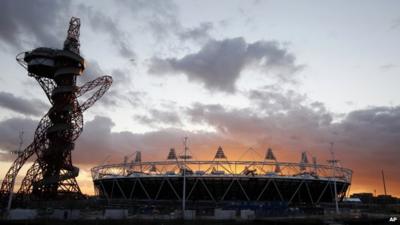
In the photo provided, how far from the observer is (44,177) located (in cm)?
6756

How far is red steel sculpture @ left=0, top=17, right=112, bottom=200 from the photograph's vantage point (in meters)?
67.5

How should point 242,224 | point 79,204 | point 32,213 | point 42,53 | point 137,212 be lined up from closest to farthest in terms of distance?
point 242,224, point 32,213, point 137,212, point 79,204, point 42,53

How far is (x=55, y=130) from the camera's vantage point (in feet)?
219

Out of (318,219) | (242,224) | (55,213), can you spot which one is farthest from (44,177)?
(318,219)

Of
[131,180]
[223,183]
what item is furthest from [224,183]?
[131,180]

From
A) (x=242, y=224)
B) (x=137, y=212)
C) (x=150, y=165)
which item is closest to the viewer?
(x=242, y=224)

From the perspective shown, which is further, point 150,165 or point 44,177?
point 150,165

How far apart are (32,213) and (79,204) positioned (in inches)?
495

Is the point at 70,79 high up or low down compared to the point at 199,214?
up

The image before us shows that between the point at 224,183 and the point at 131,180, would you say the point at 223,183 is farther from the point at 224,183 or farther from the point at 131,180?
the point at 131,180

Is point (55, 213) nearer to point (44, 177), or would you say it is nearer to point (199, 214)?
point (199, 214)

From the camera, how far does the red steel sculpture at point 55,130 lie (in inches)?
2657

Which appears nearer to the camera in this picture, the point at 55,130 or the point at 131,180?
the point at 55,130

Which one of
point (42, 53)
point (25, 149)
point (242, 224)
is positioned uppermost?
point (42, 53)
